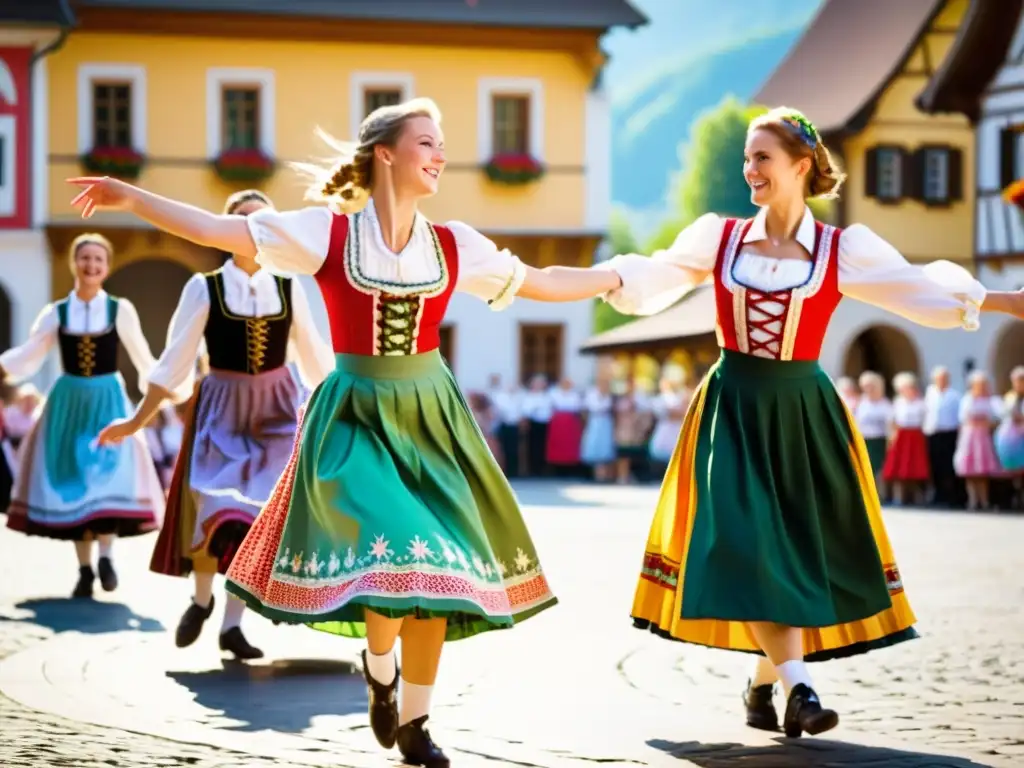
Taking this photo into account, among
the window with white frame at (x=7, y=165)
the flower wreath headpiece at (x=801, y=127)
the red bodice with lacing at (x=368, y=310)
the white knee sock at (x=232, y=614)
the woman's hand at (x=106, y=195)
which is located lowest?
the white knee sock at (x=232, y=614)

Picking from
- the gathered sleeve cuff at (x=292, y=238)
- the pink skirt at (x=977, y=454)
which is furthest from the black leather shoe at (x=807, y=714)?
the pink skirt at (x=977, y=454)

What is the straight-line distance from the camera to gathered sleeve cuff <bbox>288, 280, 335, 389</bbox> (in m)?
8.65

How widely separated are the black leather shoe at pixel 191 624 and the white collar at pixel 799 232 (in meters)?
3.15

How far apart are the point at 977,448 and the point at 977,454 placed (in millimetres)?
74

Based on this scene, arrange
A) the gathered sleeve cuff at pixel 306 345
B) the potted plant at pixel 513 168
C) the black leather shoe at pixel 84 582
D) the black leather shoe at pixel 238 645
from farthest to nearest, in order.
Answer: the potted plant at pixel 513 168
the black leather shoe at pixel 84 582
the gathered sleeve cuff at pixel 306 345
the black leather shoe at pixel 238 645

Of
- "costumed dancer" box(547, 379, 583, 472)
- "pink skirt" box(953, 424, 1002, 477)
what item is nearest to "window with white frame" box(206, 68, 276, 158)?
"costumed dancer" box(547, 379, 583, 472)

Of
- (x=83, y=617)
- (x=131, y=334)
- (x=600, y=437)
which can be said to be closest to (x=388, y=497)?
(x=83, y=617)

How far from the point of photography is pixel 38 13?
3278cm

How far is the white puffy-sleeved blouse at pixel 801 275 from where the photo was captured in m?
6.62

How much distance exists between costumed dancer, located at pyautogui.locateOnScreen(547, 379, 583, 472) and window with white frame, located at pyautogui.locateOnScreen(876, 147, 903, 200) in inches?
303

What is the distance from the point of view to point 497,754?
20.4ft

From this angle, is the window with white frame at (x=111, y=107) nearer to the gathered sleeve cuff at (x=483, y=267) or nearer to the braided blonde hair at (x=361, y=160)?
the braided blonde hair at (x=361, y=160)

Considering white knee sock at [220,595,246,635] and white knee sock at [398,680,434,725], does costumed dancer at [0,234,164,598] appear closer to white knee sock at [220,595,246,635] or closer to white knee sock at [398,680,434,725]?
white knee sock at [220,595,246,635]

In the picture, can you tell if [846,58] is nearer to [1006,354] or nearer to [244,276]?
[1006,354]
